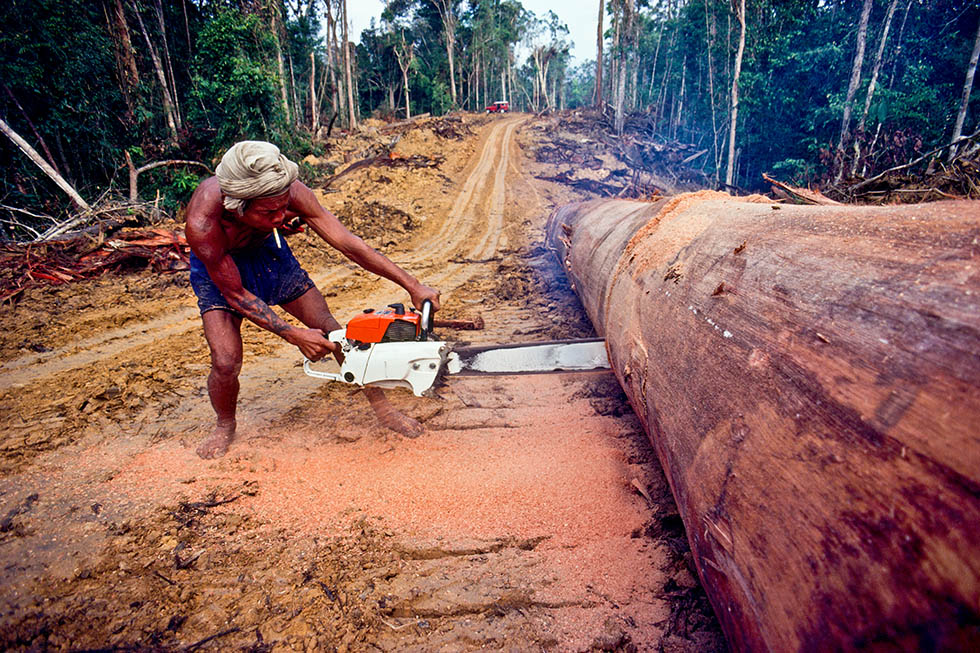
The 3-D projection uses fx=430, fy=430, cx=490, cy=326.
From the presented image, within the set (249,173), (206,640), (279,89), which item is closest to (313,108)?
(279,89)

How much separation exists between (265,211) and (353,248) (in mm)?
520

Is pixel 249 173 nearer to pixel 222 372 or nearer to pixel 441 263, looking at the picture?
pixel 222 372

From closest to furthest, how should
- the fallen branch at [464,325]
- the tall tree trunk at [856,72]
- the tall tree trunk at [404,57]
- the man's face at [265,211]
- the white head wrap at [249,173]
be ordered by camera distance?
1. the white head wrap at [249,173]
2. the man's face at [265,211]
3. the fallen branch at [464,325]
4. the tall tree trunk at [856,72]
5. the tall tree trunk at [404,57]

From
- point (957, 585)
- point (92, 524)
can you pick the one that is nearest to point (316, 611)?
point (92, 524)

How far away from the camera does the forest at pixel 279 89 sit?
30.8 ft

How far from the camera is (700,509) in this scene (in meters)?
1.20

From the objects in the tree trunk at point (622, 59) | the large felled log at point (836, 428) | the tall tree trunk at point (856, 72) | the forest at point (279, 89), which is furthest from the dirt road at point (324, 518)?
the tree trunk at point (622, 59)

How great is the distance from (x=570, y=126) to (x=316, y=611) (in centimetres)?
2349

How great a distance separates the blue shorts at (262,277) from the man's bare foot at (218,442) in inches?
27.1

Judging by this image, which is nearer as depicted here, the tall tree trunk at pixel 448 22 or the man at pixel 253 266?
the man at pixel 253 266

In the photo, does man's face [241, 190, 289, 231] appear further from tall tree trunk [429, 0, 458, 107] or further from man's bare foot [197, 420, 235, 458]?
tall tree trunk [429, 0, 458, 107]

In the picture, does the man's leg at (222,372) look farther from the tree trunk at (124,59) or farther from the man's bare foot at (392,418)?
the tree trunk at (124,59)

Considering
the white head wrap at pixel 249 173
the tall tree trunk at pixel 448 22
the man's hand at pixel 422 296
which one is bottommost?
the man's hand at pixel 422 296

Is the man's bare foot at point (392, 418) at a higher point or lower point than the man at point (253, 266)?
lower
